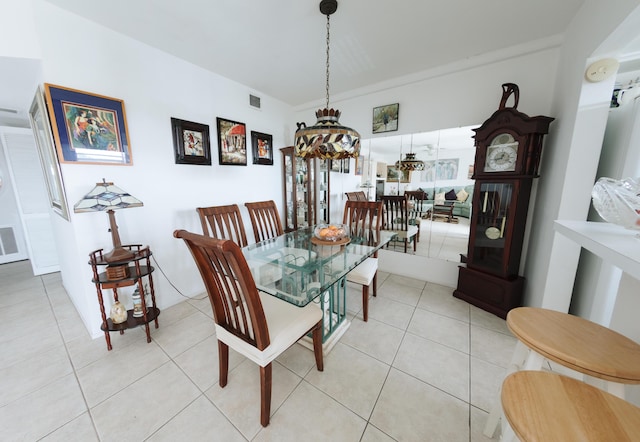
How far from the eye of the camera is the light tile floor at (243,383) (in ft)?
3.87

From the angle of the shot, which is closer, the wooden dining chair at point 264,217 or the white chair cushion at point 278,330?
the white chair cushion at point 278,330

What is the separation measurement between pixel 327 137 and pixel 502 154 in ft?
5.70

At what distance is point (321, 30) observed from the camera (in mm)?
1802

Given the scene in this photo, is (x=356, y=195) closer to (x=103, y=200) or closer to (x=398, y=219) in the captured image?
(x=398, y=219)

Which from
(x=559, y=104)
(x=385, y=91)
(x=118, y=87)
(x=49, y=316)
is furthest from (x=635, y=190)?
(x=49, y=316)

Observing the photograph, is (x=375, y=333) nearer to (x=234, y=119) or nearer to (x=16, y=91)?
(x=234, y=119)

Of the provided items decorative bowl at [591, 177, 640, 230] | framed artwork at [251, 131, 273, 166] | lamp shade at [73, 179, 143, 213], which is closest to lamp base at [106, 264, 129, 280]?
lamp shade at [73, 179, 143, 213]

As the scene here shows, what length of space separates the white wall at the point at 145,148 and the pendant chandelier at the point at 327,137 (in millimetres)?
1520

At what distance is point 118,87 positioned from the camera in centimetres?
184

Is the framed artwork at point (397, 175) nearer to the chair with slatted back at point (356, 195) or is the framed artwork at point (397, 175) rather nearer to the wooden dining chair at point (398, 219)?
the wooden dining chair at point (398, 219)

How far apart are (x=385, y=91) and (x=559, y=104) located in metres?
1.65

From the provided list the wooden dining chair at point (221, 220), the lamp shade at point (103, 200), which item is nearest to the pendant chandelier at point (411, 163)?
the wooden dining chair at point (221, 220)

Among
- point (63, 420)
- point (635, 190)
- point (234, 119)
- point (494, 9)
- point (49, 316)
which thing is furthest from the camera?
point (234, 119)

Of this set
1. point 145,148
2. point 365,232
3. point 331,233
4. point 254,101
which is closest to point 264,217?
point 331,233
